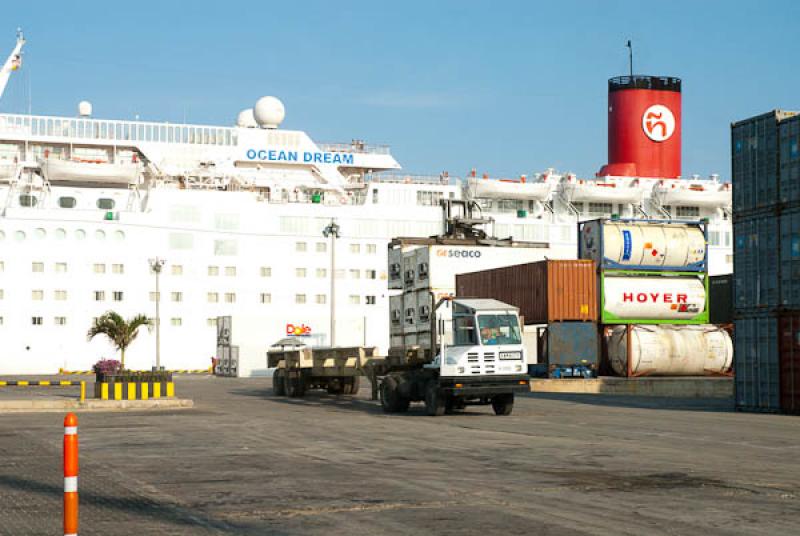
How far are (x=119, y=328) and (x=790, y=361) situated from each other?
41.0 m

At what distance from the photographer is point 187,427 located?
2328 centimetres

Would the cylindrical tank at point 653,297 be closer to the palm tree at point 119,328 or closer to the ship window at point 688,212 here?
the palm tree at point 119,328

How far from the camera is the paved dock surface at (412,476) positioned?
10.2 meters

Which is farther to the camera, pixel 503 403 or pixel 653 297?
pixel 653 297

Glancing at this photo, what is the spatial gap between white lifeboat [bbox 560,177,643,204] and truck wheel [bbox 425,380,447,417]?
1892 inches

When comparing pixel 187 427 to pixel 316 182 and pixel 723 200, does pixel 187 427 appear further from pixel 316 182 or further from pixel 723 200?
pixel 723 200

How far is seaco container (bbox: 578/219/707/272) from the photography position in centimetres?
4503

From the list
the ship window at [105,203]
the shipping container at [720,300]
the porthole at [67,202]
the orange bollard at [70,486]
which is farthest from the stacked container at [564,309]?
the orange bollard at [70,486]

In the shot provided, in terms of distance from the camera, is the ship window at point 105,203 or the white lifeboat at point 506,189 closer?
the ship window at point 105,203

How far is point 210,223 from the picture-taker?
67.4m

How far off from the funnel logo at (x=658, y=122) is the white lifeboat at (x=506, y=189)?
301 inches

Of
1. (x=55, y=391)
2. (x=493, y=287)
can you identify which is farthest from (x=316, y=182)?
(x=55, y=391)

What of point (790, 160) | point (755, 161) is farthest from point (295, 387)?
A: point (790, 160)

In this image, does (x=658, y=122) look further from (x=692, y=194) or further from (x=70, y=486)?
(x=70, y=486)
